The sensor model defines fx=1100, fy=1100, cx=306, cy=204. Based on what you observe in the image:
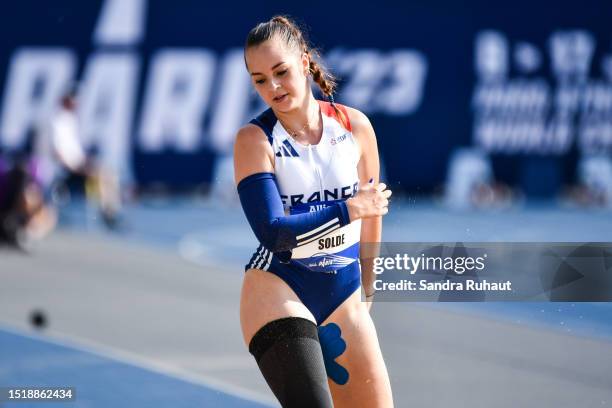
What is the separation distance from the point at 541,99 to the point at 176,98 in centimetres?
736

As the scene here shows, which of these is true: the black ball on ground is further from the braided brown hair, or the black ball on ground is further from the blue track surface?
the braided brown hair

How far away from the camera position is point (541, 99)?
2231 centimetres

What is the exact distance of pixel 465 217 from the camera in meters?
20.6

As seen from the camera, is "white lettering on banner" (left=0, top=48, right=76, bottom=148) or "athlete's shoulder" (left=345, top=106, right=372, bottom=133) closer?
"athlete's shoulder" (left=345, top=106, right=372, bottom=133)

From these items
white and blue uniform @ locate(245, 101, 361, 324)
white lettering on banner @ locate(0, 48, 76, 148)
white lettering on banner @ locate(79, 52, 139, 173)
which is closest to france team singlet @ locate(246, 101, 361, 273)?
white and blue uniform @ locate(245, 101, 361, 324)

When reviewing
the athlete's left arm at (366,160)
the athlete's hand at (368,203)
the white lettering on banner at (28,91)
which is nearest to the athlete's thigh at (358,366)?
the athlete's left arm at (366,160)

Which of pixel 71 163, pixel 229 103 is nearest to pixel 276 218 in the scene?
pixel 71 163

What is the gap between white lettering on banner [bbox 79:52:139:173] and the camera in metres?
20.9

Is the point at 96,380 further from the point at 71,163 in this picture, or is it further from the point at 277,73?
the point at 71,163

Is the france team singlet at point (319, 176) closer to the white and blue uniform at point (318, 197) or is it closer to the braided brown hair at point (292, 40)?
the white and blue uniform at point (318, 197)

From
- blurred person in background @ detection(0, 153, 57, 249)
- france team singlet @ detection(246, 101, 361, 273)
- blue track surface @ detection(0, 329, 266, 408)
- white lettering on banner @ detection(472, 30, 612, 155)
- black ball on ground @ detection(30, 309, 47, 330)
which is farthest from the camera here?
white lettering on banner @ detection(472, 30, 612, 155)

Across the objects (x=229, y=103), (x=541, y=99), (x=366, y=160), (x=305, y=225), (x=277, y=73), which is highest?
(x=229, y=103)

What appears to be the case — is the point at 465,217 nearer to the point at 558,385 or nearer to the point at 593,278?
the point at 558,385

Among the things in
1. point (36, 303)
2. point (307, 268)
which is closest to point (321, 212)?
point (307, 268)
